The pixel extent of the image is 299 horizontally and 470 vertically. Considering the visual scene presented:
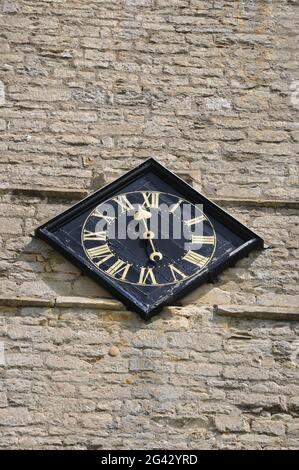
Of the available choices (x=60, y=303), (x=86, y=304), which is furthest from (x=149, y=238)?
(x=60, y=303)

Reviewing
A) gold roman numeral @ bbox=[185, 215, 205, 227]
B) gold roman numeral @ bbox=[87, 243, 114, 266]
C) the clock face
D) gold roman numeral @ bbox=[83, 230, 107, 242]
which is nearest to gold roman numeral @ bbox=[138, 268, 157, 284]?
the clock face

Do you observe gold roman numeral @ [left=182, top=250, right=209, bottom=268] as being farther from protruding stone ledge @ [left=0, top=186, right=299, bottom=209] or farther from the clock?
protruding stone ledge @ [left=0, top=186, right=299, bottom=209]

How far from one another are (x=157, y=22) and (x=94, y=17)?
48cm

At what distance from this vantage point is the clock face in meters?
7.80

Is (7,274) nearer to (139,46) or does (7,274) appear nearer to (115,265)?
(115,265)

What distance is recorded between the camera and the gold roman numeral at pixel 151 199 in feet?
26.9

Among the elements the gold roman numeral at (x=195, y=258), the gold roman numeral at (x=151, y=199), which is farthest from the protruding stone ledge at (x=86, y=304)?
the gold roman numeral at (x=151, y=199)

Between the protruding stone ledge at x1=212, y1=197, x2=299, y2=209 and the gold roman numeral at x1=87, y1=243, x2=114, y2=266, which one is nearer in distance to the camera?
the gold roman numeral at x1=87, y1=243, x2=114, y2=266

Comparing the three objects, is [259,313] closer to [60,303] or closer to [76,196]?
[60,303]

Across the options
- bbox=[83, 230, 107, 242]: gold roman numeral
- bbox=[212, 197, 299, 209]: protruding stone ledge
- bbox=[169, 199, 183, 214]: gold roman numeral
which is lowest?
bbox=[83, 230, 107, 242]: gold roman numeral

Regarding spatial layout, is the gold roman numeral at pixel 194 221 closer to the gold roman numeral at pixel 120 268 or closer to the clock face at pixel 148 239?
the clock face at pixel 148 239

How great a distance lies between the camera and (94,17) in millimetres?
9430

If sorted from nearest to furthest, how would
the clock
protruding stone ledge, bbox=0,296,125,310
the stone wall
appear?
the stone wall → protruding stone ledge, bbox=0,296,125,310 → the clock

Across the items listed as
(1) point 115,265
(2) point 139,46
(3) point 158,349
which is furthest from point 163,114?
(3) point 158,349
